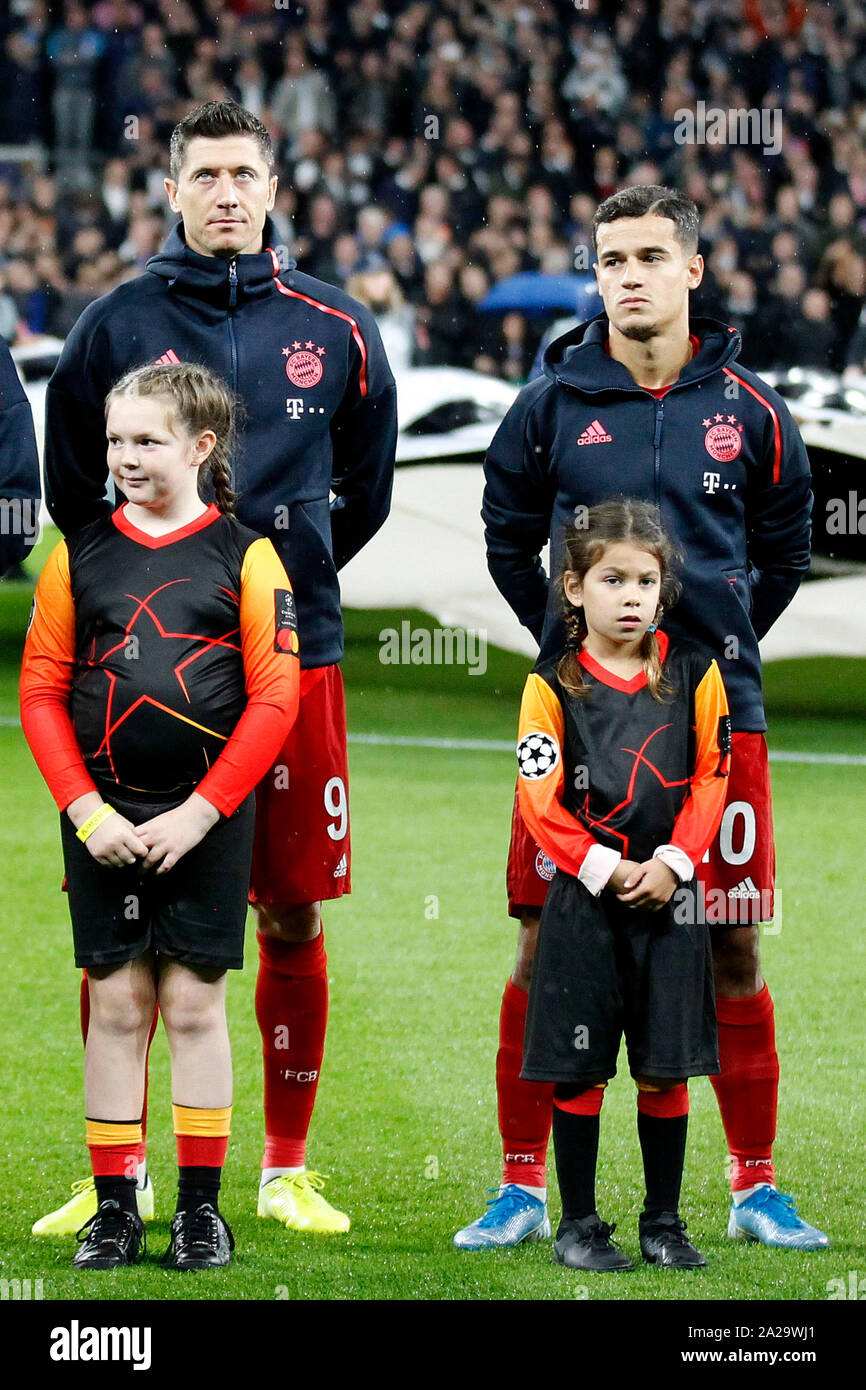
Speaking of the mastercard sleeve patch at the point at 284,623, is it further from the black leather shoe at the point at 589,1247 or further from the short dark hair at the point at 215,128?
the black leather shoe at the point at 589,1247

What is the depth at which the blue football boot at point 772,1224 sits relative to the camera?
130 inches

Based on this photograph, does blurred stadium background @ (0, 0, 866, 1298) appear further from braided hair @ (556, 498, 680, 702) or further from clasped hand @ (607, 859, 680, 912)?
braided hair @ (556, 498, 680, 702)

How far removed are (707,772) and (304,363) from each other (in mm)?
1046

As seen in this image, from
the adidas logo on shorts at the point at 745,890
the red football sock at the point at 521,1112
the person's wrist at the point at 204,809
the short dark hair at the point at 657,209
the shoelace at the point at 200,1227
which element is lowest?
Result: the shoelace at the point at 200,1227

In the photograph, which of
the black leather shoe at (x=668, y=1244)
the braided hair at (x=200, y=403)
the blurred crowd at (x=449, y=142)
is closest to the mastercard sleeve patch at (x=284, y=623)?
the braided hair at (x=200, y=403)

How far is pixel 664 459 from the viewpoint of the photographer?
11.0 feet

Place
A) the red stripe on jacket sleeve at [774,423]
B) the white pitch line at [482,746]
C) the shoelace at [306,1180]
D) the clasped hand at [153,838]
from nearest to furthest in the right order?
1. the clasped hand at [153,838]
2. the red stripe on jacket sleeve at [774,423]
3. the shoelace at [306,1180]
4. the white pitch line at [482,746]

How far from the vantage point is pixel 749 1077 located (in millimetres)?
3420

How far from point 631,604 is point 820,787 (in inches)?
178

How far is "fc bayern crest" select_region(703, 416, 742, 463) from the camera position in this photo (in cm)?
335

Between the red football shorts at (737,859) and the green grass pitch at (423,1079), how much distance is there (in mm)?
582

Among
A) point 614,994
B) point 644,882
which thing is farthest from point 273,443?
point 614,994

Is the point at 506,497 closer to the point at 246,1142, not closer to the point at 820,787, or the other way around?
the point at 246,1142

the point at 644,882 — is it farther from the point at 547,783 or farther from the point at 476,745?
the point at 476,745
